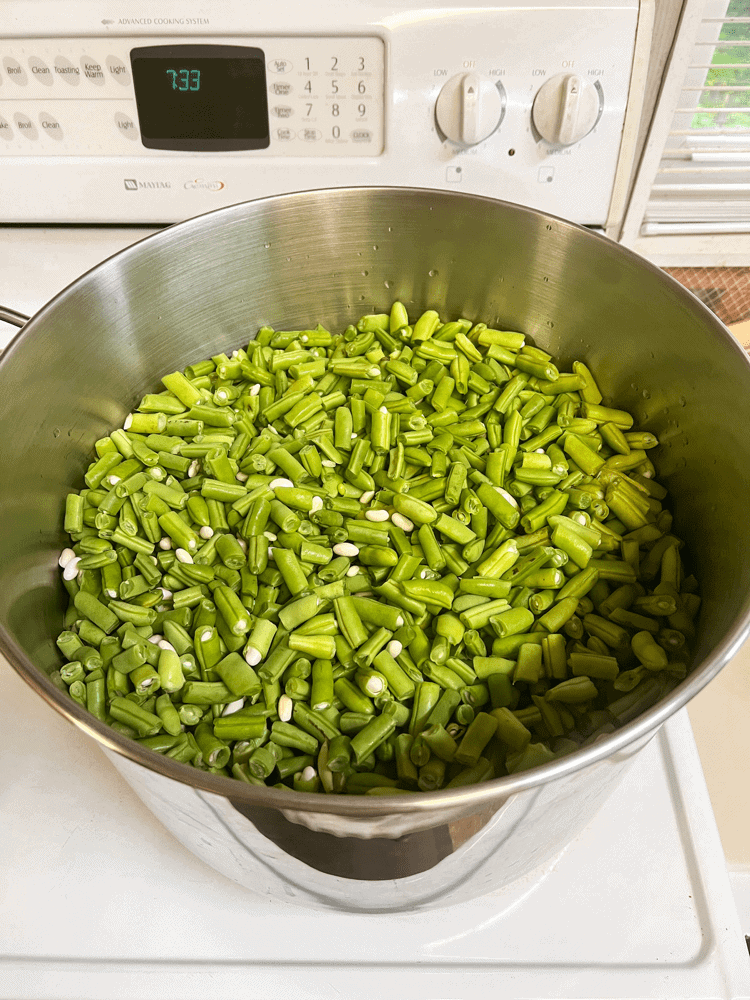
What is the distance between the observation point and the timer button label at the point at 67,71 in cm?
95

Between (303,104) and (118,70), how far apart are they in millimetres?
239

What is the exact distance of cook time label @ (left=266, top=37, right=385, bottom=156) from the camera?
94 centimetres

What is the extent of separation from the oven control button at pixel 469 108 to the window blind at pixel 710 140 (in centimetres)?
24

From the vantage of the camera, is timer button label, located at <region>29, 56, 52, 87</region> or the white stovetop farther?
timer button label, located at <region>29, 56, 52, 87</region>

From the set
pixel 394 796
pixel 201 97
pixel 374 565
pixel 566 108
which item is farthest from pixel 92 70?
pixel 394 796

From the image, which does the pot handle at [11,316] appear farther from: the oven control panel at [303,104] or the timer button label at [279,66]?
the timer button label at [279,66]

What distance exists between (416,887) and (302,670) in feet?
0.77

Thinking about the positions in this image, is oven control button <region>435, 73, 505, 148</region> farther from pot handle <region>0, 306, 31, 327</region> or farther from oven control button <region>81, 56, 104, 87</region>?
pot handle <region>0, 306, 31, 327</region>

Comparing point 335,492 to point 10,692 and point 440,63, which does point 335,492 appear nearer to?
point 10,692

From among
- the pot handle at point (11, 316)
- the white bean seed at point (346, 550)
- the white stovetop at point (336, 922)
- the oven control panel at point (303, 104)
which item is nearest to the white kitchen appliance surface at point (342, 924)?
the white stovetop at point (336, 922)

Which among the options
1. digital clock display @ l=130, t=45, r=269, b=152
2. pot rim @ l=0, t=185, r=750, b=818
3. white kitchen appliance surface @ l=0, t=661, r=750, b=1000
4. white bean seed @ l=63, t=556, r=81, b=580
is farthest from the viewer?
digital clock display @ l=130, t=45, r=269, b=152

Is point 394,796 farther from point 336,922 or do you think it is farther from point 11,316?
point 11,316

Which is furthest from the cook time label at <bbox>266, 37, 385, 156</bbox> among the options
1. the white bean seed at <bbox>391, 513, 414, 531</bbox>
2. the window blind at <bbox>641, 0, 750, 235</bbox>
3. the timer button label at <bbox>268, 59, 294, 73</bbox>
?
the white bean seed at <bbox>391, 513, 414, 531</bbox>

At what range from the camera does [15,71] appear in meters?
0.96
